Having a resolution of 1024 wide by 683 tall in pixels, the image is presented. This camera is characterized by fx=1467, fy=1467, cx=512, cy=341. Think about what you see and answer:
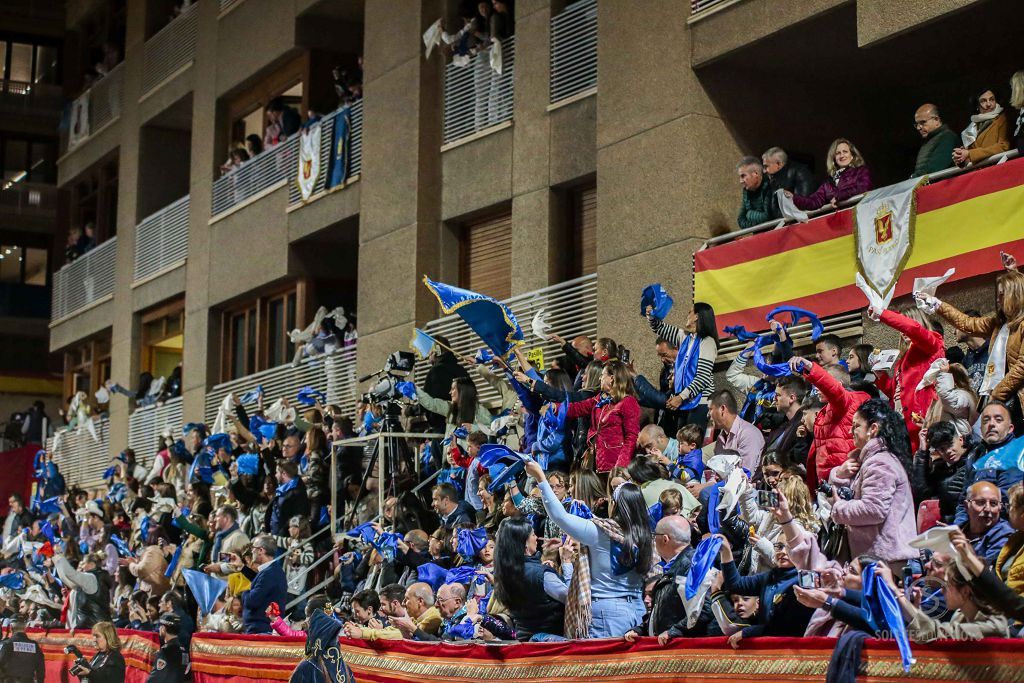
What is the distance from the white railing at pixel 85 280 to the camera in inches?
1339

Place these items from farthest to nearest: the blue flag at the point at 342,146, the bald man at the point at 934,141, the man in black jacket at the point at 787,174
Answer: the blue flag at the point at 342,146 → the man in black jacket at the point at 787,174 → the bald man at the point at 934,141

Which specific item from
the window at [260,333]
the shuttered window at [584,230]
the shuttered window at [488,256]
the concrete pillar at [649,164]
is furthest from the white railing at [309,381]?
the concrete pillar at [649,164]

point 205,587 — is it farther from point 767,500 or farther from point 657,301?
point 767,500

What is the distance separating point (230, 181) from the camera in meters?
27.8

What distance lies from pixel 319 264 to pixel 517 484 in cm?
1310

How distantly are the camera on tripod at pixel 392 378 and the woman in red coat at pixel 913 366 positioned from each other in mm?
7715

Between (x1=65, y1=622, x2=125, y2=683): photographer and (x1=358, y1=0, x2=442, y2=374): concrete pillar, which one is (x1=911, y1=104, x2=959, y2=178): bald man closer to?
(x1=65, y1=622, x2=125, y2=683): photographer

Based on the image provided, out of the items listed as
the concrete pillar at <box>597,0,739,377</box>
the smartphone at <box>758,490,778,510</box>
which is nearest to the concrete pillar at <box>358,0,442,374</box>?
the concrete pillar at <box>597,0,739,377</box>

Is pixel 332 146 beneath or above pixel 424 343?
above

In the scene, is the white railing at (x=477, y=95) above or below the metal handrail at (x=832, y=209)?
above

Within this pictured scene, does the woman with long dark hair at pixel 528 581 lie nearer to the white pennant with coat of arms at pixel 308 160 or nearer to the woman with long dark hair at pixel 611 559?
the woman with long dark hair at pixel 611 559

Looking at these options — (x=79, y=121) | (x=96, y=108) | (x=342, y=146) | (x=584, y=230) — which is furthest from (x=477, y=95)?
(x=79, y=121)

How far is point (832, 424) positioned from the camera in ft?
33.9

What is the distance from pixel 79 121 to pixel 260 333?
13067mm
